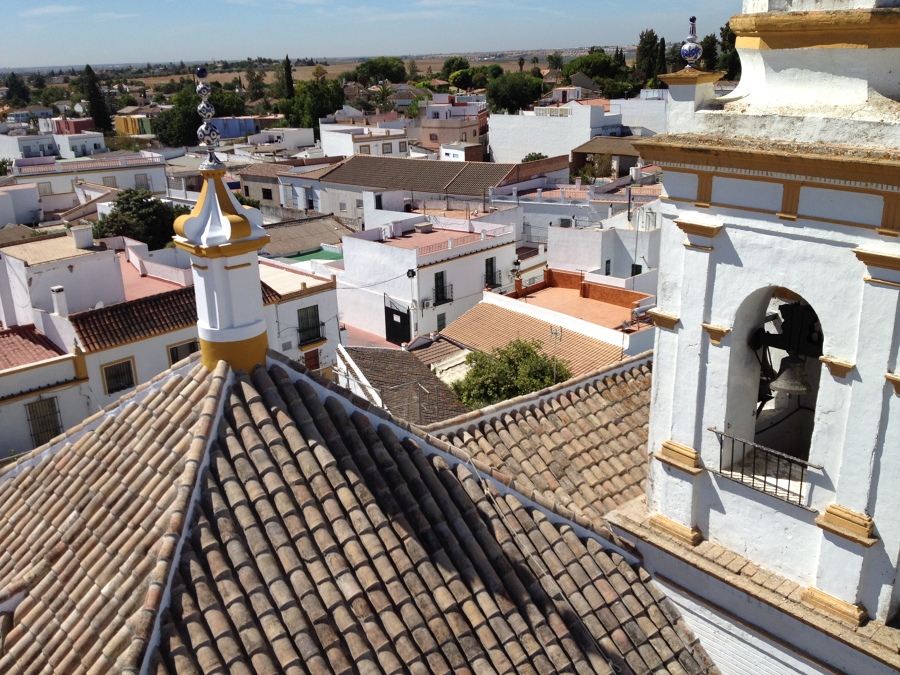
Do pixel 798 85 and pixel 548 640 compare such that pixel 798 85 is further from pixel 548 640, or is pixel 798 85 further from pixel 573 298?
pixel 573 298

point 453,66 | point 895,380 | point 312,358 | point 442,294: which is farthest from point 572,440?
point 453,66

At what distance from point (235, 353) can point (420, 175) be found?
43.0 meters

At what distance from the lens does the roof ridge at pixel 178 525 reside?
14.9 feet

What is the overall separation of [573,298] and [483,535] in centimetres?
2223

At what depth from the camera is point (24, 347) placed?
2081 centimetres

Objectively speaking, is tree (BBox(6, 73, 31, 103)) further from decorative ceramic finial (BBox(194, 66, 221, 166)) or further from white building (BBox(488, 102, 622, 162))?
decorative ceramic finial (BBox(194, 66, 221, 166))

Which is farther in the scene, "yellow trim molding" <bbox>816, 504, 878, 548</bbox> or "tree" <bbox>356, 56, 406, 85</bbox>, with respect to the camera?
"tree" <bbox>356, 56, 406, 85</bbox>

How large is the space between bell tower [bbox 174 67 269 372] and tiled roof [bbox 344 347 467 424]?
9.70 meters

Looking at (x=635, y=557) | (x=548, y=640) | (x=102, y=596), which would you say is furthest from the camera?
(x=635, y=557)

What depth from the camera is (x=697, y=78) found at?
20.1 ft

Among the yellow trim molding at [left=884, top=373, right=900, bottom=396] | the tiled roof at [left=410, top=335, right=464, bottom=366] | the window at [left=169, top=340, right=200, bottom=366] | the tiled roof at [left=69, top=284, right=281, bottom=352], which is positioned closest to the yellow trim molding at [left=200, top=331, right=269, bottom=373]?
the yellow trim molding at [left=884, top=373, right=900, bottom=396]

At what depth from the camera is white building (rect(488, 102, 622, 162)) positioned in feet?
200

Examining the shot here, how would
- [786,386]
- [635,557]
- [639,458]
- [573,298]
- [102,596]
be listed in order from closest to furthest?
[102,596]
[786,386]
[635,557]
[639,458]
[573,298]

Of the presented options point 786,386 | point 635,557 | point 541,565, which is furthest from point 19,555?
point 786,386
